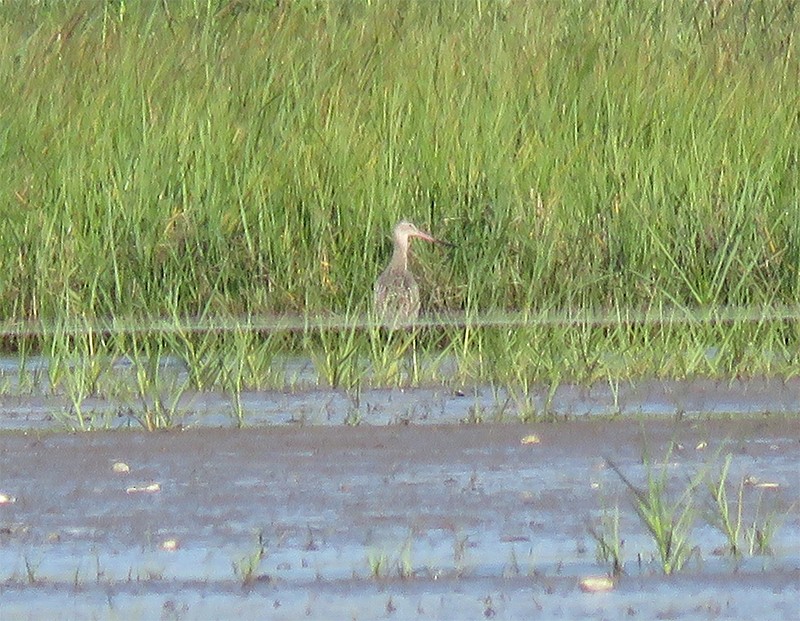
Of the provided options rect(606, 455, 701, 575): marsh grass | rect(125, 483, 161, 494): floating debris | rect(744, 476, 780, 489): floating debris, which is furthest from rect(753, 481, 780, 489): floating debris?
rect(125, 483, 161, 494): floating debris

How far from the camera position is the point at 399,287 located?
745 centimetres

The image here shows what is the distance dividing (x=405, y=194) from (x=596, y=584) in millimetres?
4582

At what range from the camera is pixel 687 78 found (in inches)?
360

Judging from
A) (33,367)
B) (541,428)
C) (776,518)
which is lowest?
(33,367)

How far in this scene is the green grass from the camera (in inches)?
264

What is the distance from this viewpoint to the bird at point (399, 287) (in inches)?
277

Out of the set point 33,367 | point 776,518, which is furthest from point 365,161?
point 776,518

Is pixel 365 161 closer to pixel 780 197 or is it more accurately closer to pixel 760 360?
pixel 780 197

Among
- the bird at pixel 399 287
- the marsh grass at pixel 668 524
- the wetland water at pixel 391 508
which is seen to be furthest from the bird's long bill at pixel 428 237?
the marsh grass at pixel 668 524

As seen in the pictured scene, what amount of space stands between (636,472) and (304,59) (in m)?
4.68

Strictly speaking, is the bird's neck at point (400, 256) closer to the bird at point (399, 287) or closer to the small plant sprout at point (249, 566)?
the bird at point (399, 287)

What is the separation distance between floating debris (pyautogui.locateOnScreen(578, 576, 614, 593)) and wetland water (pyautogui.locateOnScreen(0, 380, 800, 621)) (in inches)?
0.8

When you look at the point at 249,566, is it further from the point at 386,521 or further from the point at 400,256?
the point at 400,256

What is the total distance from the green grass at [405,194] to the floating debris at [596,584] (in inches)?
92.4
